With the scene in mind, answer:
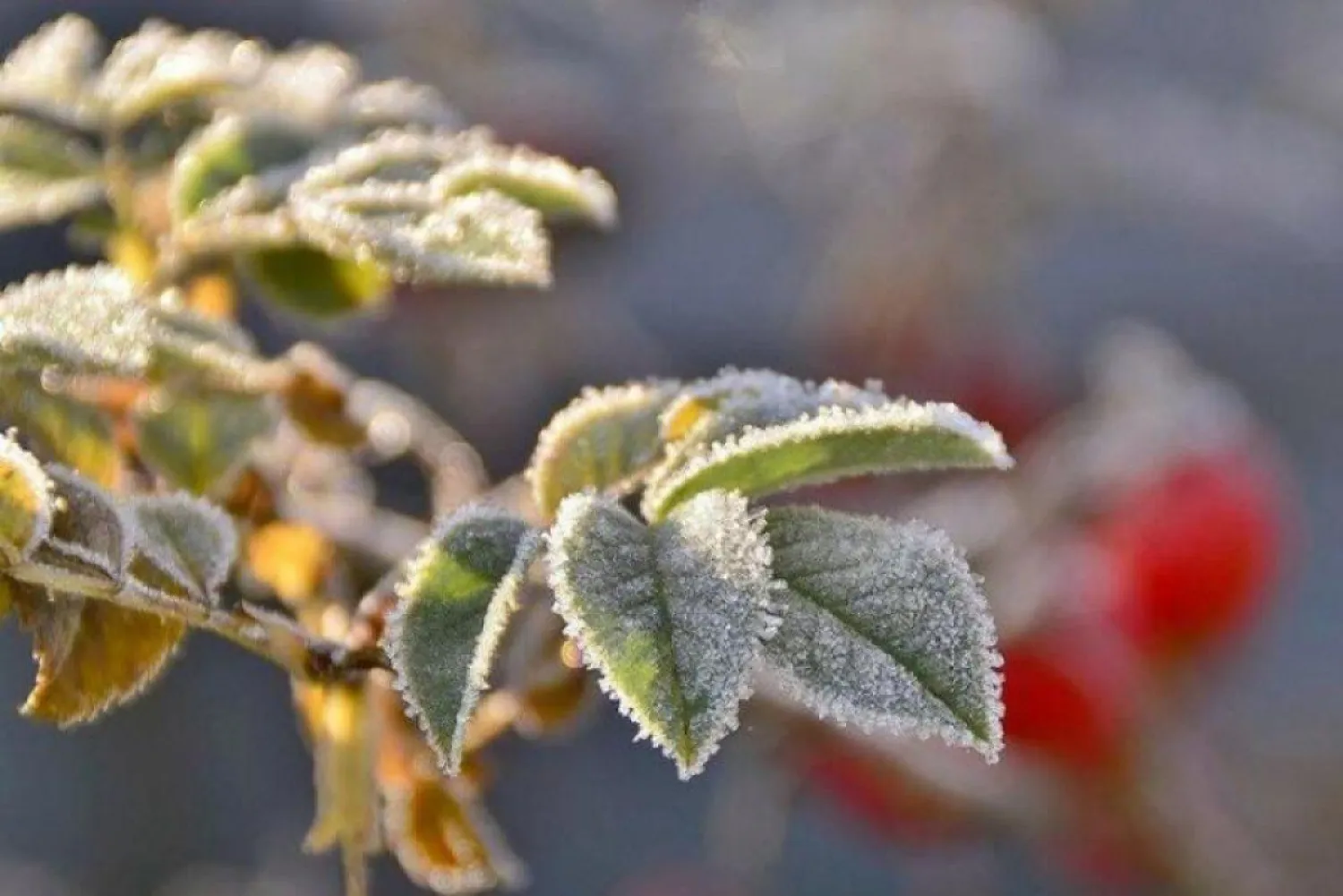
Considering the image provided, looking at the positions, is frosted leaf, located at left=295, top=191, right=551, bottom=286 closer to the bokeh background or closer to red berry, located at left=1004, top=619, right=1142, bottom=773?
the bokeh background

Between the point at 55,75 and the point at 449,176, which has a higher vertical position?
the point at 449,176

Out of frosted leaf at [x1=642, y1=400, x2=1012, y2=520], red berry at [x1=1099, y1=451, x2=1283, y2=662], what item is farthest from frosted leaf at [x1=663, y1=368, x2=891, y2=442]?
red berry at [x1=1099, y1=451, x2=1283, y2=662]

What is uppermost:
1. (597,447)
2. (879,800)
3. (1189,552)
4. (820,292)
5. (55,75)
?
(597,447)

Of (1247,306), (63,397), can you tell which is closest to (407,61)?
(63,397)

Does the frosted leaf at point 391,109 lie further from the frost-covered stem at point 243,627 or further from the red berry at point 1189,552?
the red berry at point 1189,552

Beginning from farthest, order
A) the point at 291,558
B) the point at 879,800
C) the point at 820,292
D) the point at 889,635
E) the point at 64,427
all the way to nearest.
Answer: the point at 820,292, the point at 879,800, the point at 291,558, the point at 64,427, the point at 889,635

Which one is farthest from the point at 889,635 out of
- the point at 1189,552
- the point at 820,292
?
the point at 820,292

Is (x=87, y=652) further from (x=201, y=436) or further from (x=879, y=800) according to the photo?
(x=879, y=800)

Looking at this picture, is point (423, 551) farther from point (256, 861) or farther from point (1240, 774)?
point (256, 861)
